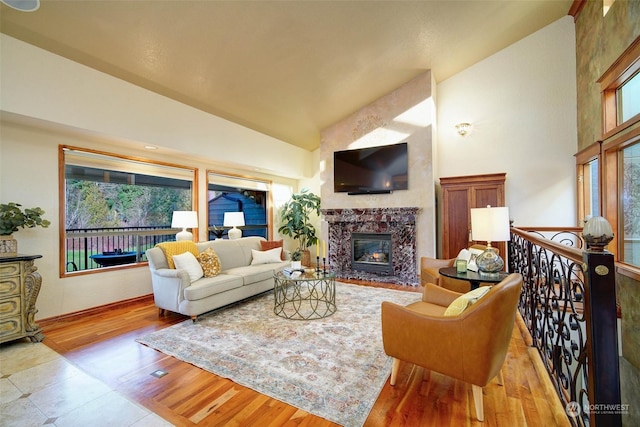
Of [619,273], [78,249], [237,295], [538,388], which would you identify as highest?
[78,249]

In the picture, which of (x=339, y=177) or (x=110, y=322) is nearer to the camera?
(x=110, y=322)

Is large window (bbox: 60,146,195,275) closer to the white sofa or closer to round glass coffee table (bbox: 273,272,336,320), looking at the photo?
the white sofa

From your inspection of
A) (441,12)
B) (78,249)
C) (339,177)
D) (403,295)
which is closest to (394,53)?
(441,12)

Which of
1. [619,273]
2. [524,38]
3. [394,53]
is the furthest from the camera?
[524,38]

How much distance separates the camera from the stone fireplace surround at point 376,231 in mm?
5289

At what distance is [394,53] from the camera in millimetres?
4445

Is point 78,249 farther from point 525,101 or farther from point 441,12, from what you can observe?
point 525,101

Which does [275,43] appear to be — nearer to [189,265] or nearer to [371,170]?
[371,170]

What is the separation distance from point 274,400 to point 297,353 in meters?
0.62

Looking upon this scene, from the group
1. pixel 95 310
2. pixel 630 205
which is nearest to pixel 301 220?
pixel 95 310

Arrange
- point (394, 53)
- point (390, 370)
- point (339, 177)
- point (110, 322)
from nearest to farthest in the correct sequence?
1. point (390, 370)
2. point (110, 322)
3. point (394, 53)
4. point (339, 177)

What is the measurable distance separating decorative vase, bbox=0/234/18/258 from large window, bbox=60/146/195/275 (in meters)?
0.64

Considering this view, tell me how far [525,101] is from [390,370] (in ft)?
17.8

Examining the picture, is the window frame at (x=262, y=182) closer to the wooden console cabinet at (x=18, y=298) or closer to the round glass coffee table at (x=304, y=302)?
the round glass coffee table at (x=304, y=302)
